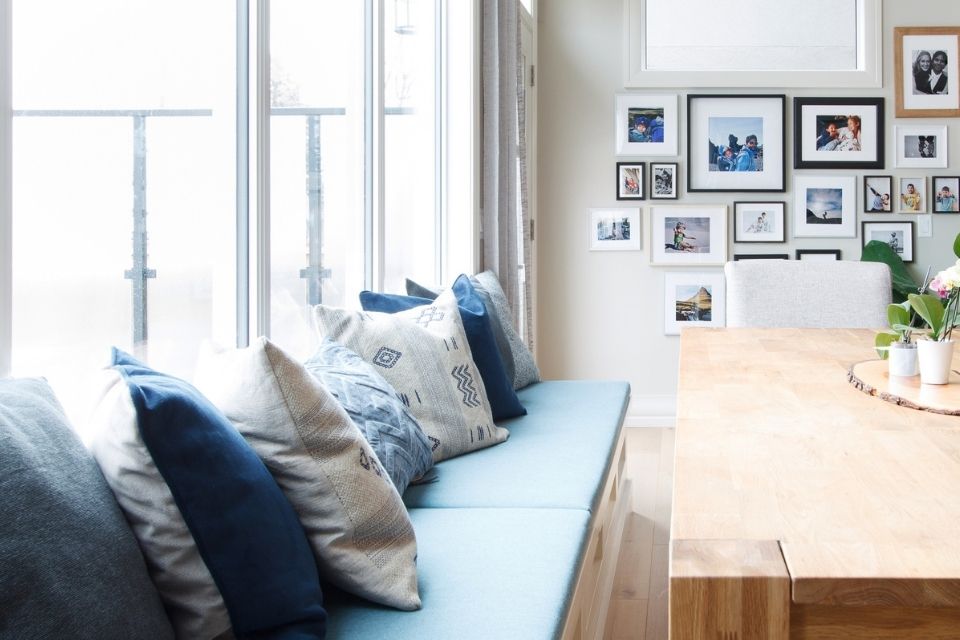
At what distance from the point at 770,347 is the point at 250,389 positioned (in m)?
1.75

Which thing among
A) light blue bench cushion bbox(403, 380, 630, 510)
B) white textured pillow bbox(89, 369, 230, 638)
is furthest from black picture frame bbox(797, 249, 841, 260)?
white textured pillow bbox(89, 369, 230, 638)

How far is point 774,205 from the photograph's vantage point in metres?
4.99

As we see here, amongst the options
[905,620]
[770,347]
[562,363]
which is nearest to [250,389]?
[905,620]

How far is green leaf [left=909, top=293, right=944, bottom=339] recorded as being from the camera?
6.93 feet

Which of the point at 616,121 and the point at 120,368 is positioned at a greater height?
the point at 616,121

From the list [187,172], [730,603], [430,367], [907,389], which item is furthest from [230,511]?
[907,389]

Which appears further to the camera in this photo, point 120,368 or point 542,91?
point 542,91

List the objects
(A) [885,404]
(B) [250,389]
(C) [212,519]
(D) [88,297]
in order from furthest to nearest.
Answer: (A) [885,404], (D) [88,297], (B) [250,389], (C) [212,519]

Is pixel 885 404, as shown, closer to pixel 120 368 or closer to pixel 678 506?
pixel 678 506

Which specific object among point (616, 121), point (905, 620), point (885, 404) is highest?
point (616, 121)

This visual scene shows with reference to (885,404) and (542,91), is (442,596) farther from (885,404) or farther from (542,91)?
(542,91)

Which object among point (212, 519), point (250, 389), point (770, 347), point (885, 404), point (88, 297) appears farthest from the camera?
A: point (770, 347)

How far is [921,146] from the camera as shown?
495 cm

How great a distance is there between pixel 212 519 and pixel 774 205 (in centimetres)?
Result: 426
